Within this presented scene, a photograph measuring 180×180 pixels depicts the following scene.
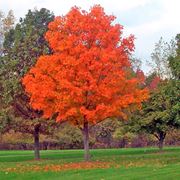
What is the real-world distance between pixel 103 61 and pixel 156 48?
3735 cm

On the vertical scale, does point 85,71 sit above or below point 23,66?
below

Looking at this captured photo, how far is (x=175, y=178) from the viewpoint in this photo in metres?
17.4

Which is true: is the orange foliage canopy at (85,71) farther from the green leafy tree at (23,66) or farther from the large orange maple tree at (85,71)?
the green leafy tree at (23,66)

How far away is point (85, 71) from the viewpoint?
2977 centimetres

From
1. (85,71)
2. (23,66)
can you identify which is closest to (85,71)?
(85,71)

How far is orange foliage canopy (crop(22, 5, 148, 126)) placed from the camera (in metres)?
29.8

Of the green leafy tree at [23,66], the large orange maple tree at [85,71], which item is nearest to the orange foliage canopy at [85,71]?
the large orange maple tree at [85,71]

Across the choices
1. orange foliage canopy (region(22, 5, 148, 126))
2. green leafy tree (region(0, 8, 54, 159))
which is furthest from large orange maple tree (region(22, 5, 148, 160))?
green leafy tree (region(0, 8, 54, 159))

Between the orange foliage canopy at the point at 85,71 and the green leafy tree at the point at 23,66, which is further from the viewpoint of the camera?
the green leafy tree at the point at 23,66

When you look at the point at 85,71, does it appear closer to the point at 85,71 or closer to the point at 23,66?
the point at 85,71

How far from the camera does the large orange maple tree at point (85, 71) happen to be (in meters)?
29.8

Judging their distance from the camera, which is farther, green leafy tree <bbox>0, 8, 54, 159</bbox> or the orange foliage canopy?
green leafy tree <bbox>0, 8, 54, 159</bbox>

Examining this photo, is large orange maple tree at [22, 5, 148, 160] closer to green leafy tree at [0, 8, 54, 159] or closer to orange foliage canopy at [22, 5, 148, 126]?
orange foliage canopy at [22, 5, 148, 126]

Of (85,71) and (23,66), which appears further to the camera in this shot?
(23,66)
